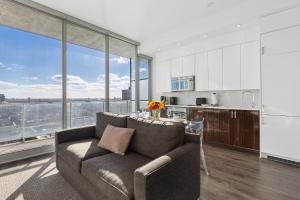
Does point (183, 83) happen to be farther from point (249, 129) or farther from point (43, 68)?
point (43, 68)

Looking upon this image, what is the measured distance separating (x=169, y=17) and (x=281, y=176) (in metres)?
3.70

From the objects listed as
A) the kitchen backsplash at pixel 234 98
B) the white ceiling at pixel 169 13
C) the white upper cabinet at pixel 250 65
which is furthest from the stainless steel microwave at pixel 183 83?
the white upper cabinet at pixel 250 65

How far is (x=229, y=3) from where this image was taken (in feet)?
10.6

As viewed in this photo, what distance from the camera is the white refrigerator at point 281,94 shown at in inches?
109

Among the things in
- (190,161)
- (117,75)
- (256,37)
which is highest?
(256,37)

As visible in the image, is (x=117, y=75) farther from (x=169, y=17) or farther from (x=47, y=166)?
(x=47, y=166)

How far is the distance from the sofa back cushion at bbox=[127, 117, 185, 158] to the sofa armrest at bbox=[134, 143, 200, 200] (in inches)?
6.4

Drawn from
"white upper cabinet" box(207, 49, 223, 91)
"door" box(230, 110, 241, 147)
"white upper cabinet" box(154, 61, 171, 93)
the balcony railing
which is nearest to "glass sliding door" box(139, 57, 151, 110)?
"white upper cabinet" box(154, 61, 171, 93)

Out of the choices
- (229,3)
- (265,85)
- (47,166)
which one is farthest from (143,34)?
(47,166)

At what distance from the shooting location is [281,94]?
290 cm

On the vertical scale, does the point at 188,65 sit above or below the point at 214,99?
above

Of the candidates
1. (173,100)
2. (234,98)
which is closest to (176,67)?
(173,100)

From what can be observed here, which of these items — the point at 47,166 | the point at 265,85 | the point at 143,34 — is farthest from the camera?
the point at 143,34

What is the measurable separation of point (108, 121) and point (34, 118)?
2064 millimetres
